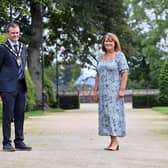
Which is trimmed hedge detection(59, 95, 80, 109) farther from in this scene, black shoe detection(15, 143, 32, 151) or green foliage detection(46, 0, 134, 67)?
black shoe detection(15, 143, 32, 151)

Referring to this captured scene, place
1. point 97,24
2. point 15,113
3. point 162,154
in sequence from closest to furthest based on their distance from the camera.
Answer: point 162,154 → point 15,113 → point 97,24

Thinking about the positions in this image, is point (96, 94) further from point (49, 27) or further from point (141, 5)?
point (141, 5)

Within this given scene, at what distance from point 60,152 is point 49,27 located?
35796mm

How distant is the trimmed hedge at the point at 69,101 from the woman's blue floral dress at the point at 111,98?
1651 inches

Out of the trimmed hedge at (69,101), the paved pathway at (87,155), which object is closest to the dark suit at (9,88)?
the paved pathway at (87,155)

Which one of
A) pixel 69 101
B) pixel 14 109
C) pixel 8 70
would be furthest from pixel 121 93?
pixel 69 101

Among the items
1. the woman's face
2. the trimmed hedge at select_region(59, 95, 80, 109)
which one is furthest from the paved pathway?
the trimmed hedge at select_region(59, 95, 80, 109)

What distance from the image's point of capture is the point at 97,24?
139 feet

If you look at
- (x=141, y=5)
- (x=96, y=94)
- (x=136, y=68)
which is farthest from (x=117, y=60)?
(x=136, y=68)

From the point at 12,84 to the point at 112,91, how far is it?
1.73 meters

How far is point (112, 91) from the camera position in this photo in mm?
10680

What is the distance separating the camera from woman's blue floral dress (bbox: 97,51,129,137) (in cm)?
1062

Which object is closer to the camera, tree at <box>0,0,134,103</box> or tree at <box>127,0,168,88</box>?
tree at <box>0,0,134,103</box>

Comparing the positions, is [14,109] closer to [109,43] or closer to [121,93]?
[121,93]
